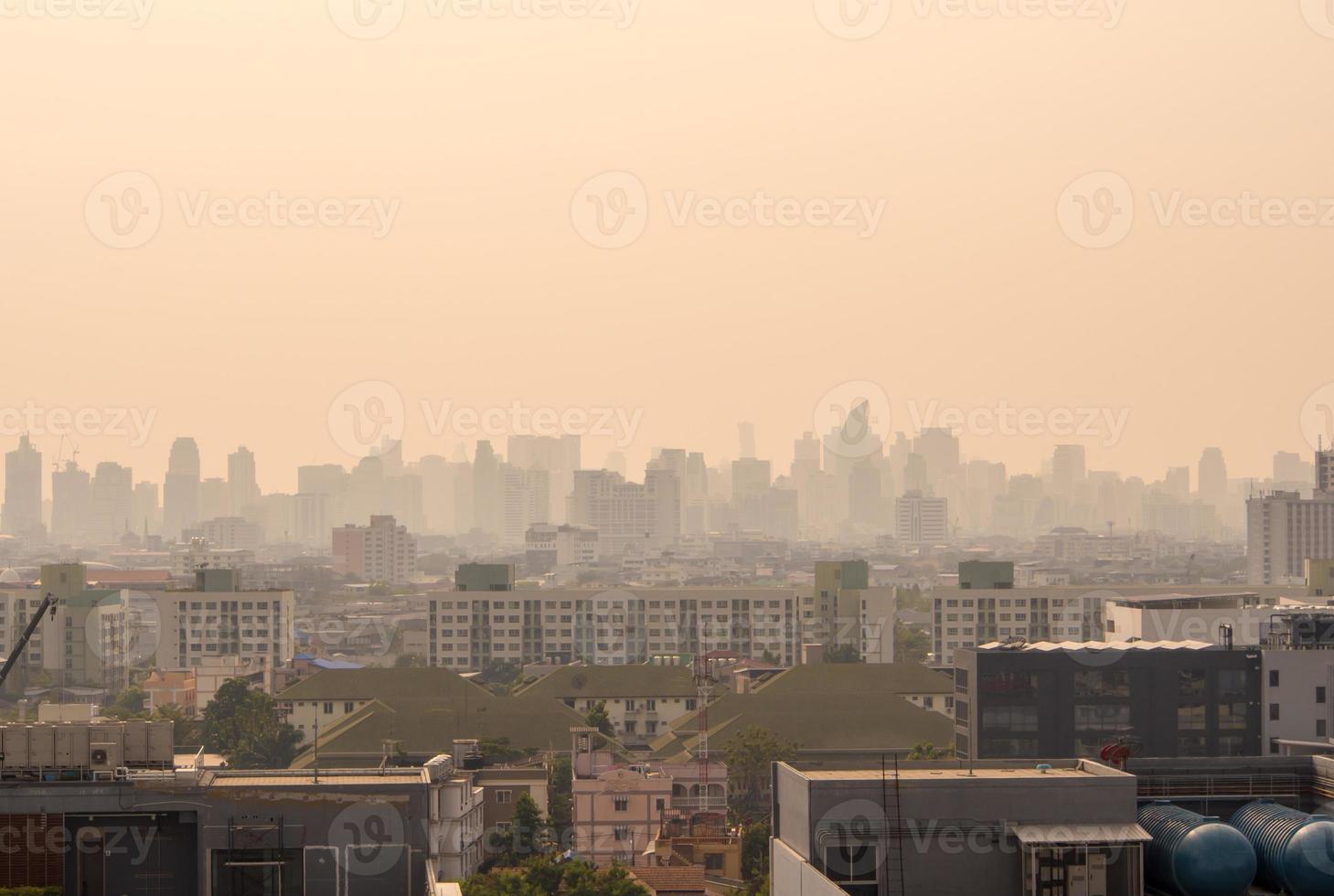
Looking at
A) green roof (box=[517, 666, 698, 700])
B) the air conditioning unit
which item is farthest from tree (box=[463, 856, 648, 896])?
green roof (box=[517, 666, 698, 700])

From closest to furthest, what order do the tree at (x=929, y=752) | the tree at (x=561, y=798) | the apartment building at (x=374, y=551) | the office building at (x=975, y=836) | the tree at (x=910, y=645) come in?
the office building at (x=975, y=836)
the tree at (x=561, y=798)
the tree at (x=929, y=752)
the tree at (x=910, y=645)
the apartment building at (x=374, y=551)

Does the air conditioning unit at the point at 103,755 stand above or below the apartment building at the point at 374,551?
above

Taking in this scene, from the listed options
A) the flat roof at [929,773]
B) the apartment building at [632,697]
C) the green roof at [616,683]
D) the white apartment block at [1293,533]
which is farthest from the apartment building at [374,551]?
the flat roof at [929,773]

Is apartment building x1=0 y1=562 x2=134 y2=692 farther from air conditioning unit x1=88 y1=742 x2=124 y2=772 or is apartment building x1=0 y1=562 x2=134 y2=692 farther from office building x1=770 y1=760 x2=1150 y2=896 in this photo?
office building x1=770 y1=760 x2=1150 y2=896

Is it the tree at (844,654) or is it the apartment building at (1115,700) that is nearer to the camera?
the apartment building at (1115,700)

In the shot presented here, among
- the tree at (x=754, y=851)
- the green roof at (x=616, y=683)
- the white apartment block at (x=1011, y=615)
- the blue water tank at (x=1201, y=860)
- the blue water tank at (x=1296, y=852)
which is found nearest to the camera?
the blue water tank at (x=1296, y=852)

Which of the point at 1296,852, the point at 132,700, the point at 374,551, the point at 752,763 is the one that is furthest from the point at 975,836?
the point at 374,551

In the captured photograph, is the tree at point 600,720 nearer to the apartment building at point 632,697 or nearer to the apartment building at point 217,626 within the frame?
the apartment building at point 632,697
